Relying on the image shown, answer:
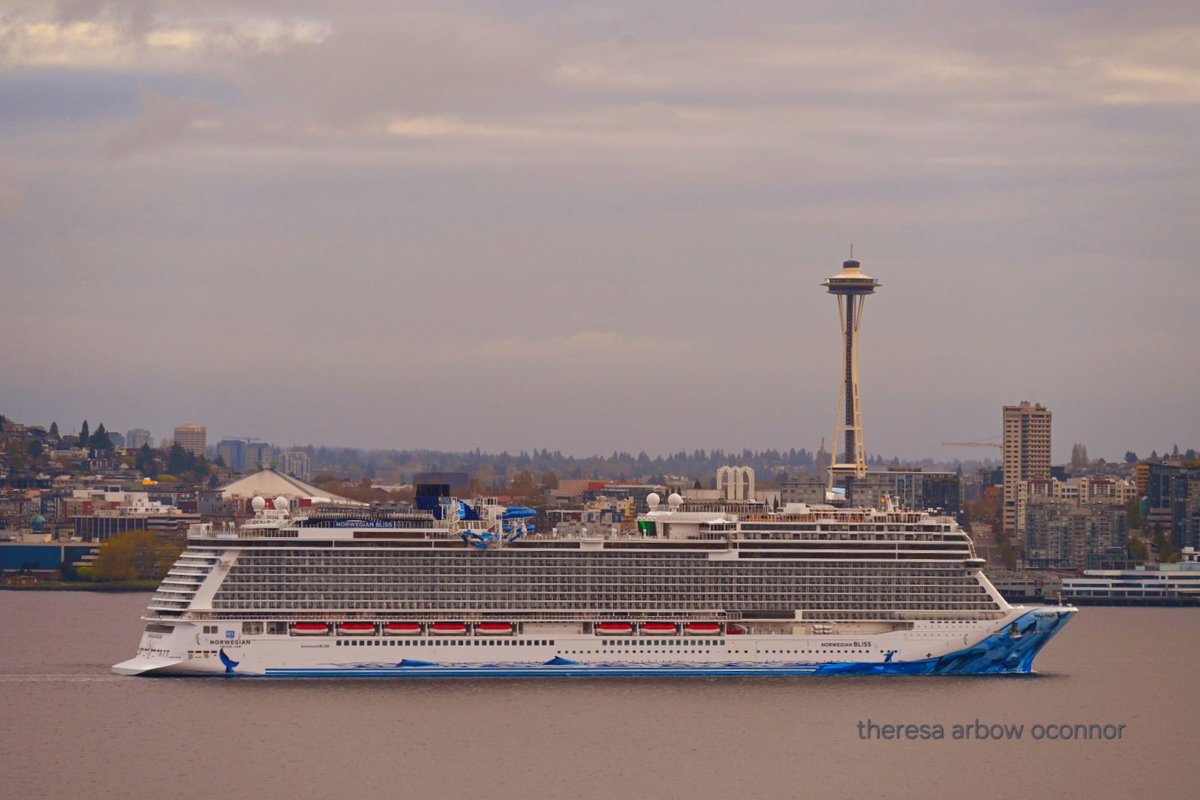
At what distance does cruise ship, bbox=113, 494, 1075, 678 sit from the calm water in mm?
895

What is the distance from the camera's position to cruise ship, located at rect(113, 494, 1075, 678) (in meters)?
54.5

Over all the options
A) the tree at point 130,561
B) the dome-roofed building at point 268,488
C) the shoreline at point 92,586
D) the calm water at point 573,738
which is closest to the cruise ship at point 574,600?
the calm water at point 573,738

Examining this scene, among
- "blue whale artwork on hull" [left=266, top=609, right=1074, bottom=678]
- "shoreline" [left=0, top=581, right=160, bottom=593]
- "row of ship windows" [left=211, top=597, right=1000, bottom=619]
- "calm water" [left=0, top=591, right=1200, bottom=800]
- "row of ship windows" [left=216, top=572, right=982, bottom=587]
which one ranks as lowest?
"calm water" [left=0, top=591, right=1200, bottom=800]

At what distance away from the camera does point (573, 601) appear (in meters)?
55.8

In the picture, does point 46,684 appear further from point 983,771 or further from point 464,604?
point 983,771

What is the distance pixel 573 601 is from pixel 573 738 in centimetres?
1011

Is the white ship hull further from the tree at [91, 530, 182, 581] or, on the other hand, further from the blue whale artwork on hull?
the tree at [91, 530, 182, 581]

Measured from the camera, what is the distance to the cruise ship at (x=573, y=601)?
179 feet

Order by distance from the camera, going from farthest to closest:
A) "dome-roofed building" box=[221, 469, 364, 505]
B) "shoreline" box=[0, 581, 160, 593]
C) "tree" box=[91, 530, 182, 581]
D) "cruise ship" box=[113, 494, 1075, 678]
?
"dome-roofed building" box=[221, 469, 364, 505], "tree" box=[91, 530, 182, 581], "shoreline" box=[0, 581, 160, 593], "cruise ship" box=[113, 494, 1075, 678]

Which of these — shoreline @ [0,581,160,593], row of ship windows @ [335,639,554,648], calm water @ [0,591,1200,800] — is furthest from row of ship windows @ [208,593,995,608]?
shoreline @ [0,581,160,593]

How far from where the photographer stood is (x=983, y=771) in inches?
1683

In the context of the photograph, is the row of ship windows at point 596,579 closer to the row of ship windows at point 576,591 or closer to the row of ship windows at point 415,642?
the row of ship windows at point 576,591

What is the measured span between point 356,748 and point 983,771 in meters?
11.8

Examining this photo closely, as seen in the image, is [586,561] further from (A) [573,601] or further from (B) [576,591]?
(A) [573,601]
